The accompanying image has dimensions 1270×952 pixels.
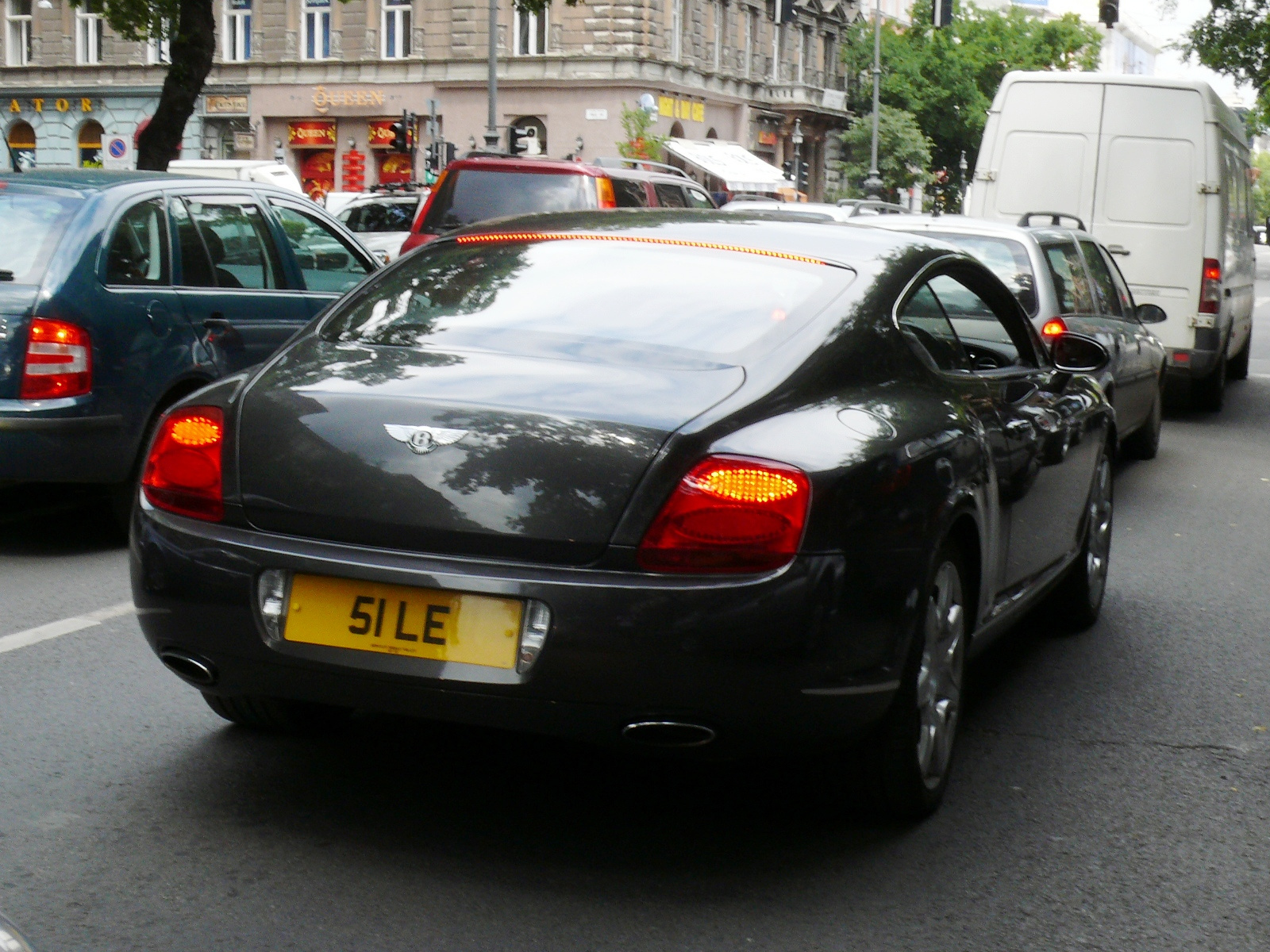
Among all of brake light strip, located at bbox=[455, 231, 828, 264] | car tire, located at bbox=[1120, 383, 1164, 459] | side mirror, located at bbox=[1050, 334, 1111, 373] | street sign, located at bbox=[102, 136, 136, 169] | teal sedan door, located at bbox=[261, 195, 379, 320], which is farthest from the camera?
street sign, located at bbox=[102, 136, 136, 169]

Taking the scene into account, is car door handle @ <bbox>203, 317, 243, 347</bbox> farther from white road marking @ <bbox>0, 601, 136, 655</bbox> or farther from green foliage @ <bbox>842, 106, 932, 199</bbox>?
green foliage @ <bbox>842, 106, 932, 199</bbox>

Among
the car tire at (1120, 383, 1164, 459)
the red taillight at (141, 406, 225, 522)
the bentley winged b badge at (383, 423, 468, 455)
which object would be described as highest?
the bentley winged b badge at (383, 423, 468, 455)

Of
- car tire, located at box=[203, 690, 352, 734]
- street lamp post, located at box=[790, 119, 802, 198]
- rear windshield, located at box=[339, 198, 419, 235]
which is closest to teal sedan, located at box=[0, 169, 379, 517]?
car tire, located at box=[203, 690, 352, 734]

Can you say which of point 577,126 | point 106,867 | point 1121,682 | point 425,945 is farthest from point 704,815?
point 577,126

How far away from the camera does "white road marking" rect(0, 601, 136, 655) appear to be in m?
5.83

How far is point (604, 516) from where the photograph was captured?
143 inches

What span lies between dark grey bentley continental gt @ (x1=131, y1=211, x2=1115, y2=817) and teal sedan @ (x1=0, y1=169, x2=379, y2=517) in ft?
10.0

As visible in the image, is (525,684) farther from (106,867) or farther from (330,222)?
(330,222)

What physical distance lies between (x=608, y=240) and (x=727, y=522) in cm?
131

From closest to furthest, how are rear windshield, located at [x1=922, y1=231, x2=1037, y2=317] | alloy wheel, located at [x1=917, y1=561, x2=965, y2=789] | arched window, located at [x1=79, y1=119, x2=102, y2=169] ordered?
alloy wheel, located at [x1=917, y1=561, x2=965, y2=789] < rear windshield, located at [x1=922, y1=231, x2=1037, y2=317] < arched window, located at [x1=79, y1=119, x2=102, y2=169]

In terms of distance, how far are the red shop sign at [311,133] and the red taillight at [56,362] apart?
152 feet

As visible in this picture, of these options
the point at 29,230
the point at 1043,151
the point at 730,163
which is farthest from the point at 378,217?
the point at 730,163

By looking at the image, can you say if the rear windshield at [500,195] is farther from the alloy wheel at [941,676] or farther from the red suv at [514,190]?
the alloy wheel at [941,676]

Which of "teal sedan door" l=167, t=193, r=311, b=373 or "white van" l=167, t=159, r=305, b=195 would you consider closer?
"teal sedan door" l=167, t=193, r=311, b=373
